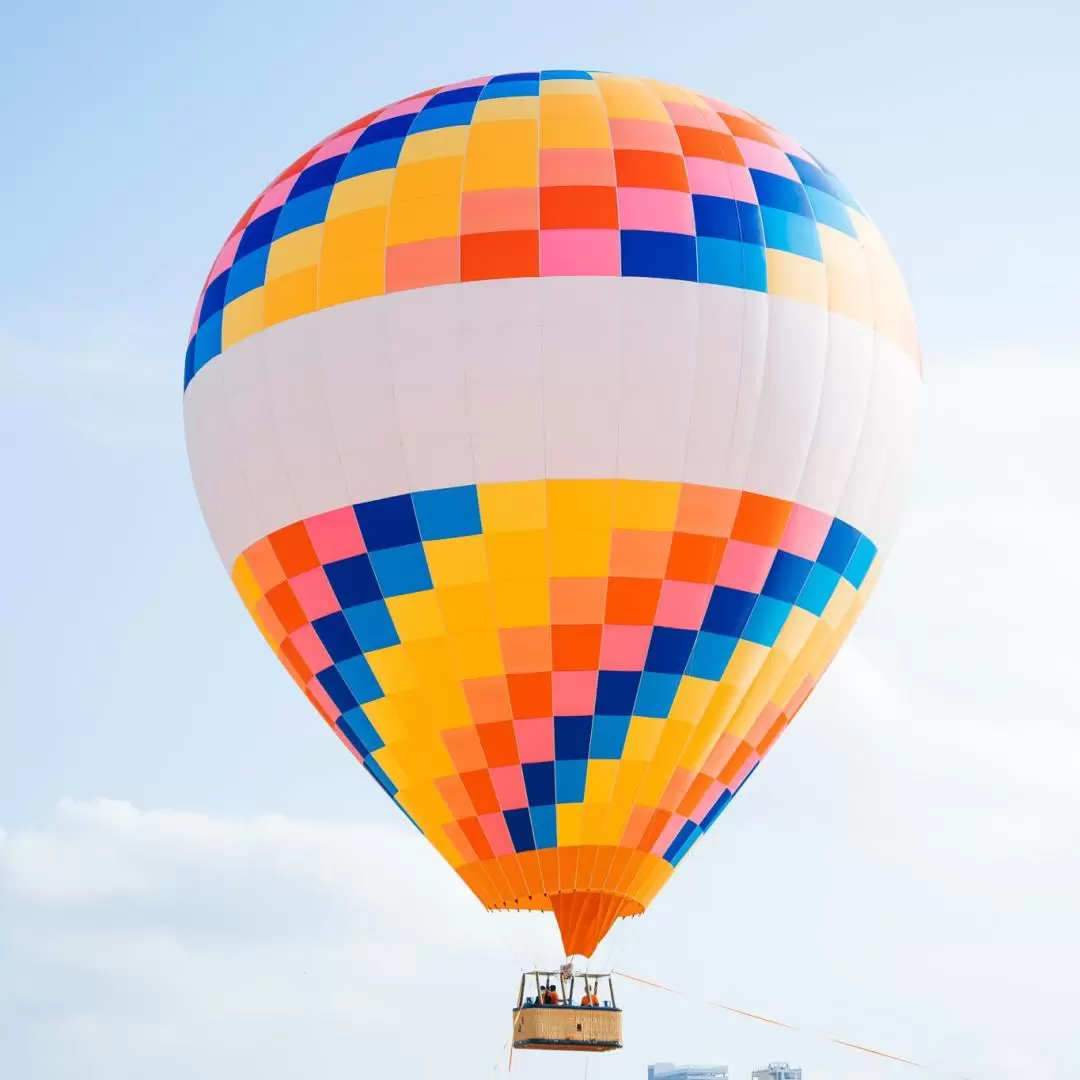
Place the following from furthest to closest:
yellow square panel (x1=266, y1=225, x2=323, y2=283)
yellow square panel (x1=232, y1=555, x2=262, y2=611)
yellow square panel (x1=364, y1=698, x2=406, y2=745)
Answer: yellow square panel (x1=232, y1=555, x2=262, y2=611)
yellow square panel (x1=266, y1=225, x2=323, y2=283)
yellow square panel (x1=364, y1=698, x2=406, y2=745)

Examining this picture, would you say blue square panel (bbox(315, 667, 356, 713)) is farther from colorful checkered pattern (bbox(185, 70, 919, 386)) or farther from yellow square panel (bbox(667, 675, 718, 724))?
colorful checkered pattern (bbox(185, 70, 919, 386))

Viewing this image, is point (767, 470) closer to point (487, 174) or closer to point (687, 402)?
point (687, 402)

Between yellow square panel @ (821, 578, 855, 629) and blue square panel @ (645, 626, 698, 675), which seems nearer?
blue square panel @ (645, 626, 698, 675)

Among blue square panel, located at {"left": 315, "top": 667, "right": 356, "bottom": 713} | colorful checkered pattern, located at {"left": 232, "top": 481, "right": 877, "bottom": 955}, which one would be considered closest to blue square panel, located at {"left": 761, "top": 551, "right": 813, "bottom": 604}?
colorful checkered pattern, located at {"left": 232, "top": 481, "right": 877, "bottom": 955}

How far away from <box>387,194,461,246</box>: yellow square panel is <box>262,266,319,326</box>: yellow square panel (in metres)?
0.78

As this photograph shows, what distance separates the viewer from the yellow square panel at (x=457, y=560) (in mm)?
16078

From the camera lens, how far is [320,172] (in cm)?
1745

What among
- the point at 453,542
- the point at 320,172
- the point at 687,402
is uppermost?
the point at 320,172

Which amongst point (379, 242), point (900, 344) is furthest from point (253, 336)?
point (900, 344)

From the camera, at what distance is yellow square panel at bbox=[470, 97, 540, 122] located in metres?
17.0

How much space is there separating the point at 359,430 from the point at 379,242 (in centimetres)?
154

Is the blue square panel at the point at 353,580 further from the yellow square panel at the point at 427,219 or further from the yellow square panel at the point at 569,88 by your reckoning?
the yellow square panel at the point at 569,88

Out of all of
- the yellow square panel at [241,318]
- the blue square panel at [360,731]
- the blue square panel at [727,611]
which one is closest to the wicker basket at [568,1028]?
the blue square panel at [360,731]

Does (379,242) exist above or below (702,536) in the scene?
above
